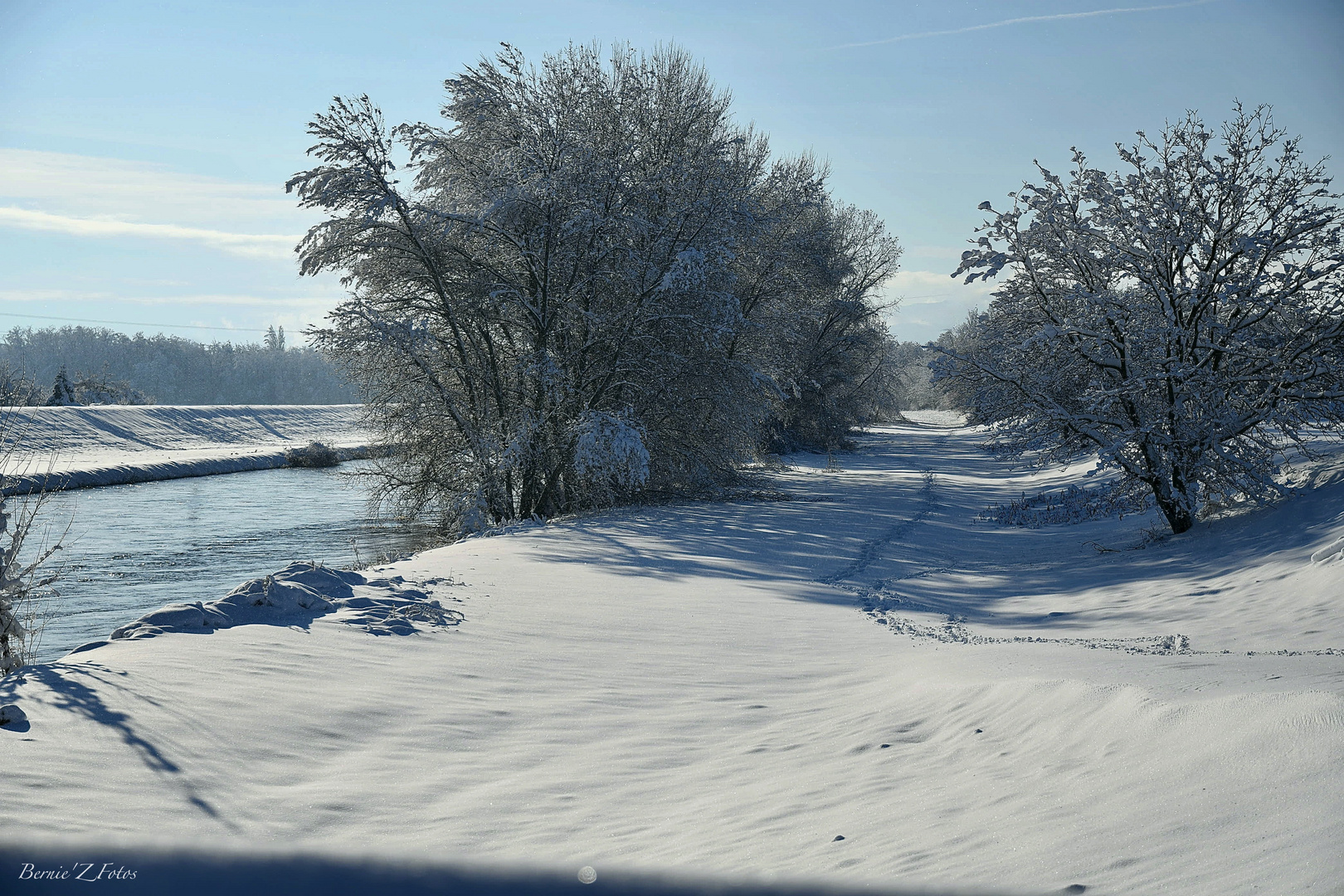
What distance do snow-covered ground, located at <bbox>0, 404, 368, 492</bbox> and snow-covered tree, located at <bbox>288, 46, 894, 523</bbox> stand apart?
3253 mm

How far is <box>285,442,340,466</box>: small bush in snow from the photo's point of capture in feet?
120

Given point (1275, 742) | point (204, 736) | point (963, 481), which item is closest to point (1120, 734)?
point (1275, 742)

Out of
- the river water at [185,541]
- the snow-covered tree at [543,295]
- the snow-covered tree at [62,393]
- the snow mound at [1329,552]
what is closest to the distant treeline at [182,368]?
the snow-covered tree at [62,393]

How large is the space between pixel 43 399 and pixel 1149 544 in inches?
2286

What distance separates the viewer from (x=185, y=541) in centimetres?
1700

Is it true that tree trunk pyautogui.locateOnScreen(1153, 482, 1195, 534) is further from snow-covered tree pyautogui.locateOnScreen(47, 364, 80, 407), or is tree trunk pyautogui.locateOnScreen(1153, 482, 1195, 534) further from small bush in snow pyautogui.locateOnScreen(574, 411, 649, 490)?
snow-covered tree pyautogui.locateOnScreen(47, 364, 80, 407)

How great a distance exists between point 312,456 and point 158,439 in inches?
388

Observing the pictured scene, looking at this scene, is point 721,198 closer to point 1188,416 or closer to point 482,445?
point 482,445

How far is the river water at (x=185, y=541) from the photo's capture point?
1123 centimetres

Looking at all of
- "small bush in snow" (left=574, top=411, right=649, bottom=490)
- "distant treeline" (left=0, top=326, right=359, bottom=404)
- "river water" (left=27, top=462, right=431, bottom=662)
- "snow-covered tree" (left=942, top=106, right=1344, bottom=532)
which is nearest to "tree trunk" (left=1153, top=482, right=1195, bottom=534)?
"snow-covered tree" (left=942, top=106, right=1344, bottom=532)

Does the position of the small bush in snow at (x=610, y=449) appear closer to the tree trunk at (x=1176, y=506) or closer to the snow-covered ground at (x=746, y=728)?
the snow-covered ground at (x=746, y=728)

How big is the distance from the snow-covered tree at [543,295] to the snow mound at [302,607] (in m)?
8.01

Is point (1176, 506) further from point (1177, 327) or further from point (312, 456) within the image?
point (312, 456)

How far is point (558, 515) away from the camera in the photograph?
18828mm
